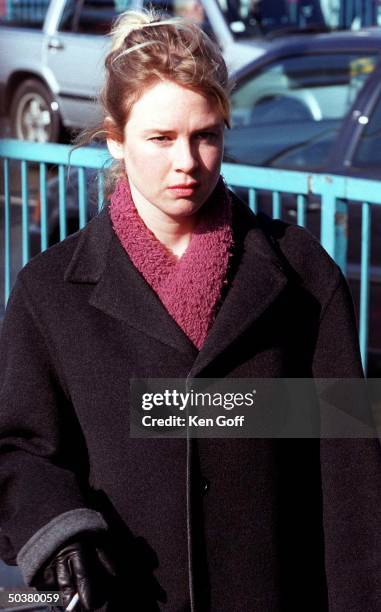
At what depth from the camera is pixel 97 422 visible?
2.45 metres

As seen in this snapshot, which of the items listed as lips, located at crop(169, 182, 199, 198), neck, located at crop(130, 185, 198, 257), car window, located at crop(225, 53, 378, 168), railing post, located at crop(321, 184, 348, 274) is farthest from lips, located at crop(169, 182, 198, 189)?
car window, located at crop(225, 53, 378, 168)

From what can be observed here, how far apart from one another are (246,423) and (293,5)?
40.4 ft

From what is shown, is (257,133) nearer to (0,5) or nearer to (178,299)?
(178,299)

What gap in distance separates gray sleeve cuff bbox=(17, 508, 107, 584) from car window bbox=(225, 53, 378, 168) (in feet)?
15.4

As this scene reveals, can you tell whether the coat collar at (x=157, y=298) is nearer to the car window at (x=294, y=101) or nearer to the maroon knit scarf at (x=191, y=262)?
the maroon knit scarf at (x=191, y=262)

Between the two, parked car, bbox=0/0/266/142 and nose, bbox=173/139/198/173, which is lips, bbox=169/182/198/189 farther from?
parked car, bbox=0/0/266/142

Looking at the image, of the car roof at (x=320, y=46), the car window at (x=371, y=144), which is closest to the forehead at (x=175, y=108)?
the car window at (x=371, y=144)

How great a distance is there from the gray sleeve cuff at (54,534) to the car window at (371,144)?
420 centimetres

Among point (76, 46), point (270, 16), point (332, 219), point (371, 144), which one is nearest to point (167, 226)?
point (332, 219)

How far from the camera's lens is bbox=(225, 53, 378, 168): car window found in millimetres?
6996

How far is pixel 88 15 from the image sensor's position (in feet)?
46.9

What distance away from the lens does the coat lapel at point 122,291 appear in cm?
247

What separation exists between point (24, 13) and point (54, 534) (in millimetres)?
13676

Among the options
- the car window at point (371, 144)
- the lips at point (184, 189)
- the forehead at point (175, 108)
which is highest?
the forehead at point (175, 108)
